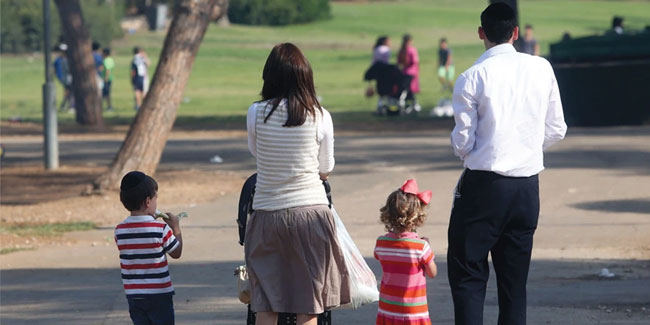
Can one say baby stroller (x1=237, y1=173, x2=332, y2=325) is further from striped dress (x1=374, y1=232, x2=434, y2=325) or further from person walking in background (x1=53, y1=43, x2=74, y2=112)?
person walking in background (x1=53, y1=43, x2=74, y2=112)

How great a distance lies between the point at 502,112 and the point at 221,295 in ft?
11.5

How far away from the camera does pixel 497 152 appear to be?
5000mm

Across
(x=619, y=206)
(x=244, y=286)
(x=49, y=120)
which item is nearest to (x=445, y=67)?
(x=49, y=120)

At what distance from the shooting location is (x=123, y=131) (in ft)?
74.3

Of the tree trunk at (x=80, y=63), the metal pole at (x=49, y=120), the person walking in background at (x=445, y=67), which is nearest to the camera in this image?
the metal pole at (x=49, y=120)

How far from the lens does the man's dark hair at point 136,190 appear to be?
5.33 m

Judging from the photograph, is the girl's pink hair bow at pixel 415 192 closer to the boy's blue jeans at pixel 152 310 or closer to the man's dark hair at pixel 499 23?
the man's dark hair at pixel 499 23

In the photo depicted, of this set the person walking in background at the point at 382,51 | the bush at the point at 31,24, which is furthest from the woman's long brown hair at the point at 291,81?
the bush at the point at 31,24

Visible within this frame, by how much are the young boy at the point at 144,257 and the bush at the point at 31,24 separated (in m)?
42.7

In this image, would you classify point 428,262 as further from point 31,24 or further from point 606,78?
point 31,24

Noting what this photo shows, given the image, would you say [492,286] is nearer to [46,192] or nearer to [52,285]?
[52,285]

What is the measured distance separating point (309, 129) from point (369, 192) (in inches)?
322

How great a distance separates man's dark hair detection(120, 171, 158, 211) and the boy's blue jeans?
Result: 0.47 m

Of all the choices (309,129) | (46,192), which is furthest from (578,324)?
(46,192)
